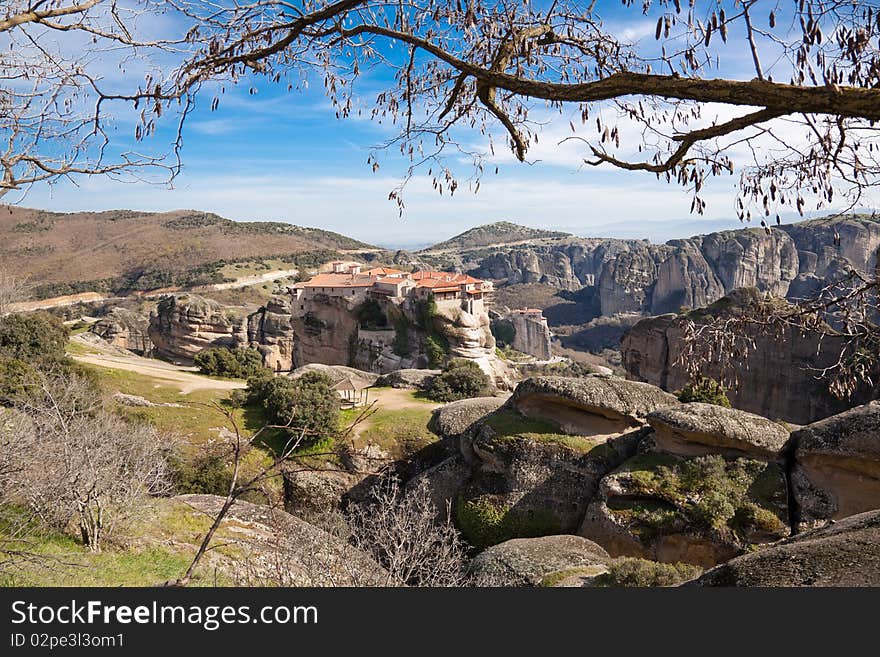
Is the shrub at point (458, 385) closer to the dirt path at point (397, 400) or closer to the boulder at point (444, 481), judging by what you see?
the dirt path at point (397, 400)

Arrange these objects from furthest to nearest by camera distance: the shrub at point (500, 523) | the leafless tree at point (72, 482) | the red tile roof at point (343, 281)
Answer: the red tile roof at point (343, 281) < the shrub at point (500, 523) < the leafless tree at point (72, 482)

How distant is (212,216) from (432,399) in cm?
11480

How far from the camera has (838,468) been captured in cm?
1187

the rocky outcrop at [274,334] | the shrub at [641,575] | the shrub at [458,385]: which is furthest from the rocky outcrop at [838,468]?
the rocky outcrop at [274,334]

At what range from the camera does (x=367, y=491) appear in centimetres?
1839

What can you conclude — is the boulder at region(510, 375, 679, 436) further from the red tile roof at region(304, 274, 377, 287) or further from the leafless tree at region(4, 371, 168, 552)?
the red tile roof at region(304, 274, 377, 287)

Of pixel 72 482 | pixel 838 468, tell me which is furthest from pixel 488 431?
pixel 72 482

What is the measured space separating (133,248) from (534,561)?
10548cm

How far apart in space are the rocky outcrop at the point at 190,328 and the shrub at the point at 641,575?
4096 cm

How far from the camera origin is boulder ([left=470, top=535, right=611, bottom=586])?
9.77 m

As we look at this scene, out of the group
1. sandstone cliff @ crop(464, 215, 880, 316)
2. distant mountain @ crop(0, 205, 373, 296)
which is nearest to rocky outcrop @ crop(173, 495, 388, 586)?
sandstone cliff @ crop(464, 215, 880, 316)

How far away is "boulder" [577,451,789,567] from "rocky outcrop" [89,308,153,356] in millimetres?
42960

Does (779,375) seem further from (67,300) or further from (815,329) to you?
(67,300)

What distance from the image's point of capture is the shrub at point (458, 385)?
2530 cm
